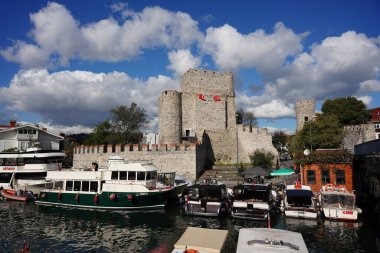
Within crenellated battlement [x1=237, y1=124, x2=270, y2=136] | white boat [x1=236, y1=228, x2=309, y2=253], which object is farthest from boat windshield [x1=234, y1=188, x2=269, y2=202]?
crenellated battlement [x1=237, y1=124, x2=270, y2=136]

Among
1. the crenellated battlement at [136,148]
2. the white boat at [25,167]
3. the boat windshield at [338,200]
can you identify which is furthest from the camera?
the crenellated battlement at [136,148]

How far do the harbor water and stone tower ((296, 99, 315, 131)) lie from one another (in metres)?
28.7

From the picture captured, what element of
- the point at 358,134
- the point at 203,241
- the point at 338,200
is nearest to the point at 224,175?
the point at 338,200

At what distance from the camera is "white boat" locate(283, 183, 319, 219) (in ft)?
52.2

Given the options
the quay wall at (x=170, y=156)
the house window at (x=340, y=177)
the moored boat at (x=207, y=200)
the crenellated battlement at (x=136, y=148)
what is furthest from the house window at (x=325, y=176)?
the crenellated battlement at (x=136, y=148)

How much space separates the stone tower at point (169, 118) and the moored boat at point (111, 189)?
1176 centimetres

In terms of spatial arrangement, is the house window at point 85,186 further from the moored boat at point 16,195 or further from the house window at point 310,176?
the house window at point 310,176

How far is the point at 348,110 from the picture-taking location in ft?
142

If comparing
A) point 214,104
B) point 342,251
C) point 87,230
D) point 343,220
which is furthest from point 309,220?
point 214,104

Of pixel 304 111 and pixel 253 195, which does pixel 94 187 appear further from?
pixel 304 111

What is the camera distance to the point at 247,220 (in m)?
16.2

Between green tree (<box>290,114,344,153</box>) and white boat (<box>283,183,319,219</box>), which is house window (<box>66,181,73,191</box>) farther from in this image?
green tree (<box>290,114,344,153</box>)

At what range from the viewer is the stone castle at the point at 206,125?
3328 centimetres

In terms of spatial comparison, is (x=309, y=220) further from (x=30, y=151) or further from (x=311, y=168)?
(x=30, y=151)
